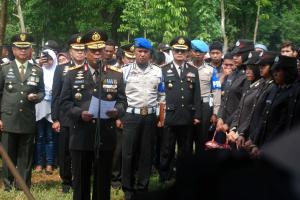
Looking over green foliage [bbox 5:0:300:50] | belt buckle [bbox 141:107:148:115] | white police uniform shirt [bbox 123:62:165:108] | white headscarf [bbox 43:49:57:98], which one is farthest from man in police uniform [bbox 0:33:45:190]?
green foliage [bbox 5:0:300:50]

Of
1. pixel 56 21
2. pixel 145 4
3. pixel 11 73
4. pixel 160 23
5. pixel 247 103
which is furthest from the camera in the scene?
pixel 56 21

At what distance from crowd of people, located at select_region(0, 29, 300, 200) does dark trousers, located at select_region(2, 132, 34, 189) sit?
0.05 feet

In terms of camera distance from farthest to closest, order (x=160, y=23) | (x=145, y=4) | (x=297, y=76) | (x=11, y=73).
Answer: (x=145, y=4)
(x=160, y=23)
(x=11, y=73)
(x=297, y=76)

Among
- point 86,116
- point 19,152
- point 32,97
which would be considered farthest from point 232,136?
point 19,152

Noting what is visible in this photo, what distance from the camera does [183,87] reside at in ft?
29.5

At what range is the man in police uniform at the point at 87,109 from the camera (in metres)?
6.29

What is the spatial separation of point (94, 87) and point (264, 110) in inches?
69.7

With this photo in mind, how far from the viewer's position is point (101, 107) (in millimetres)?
6113

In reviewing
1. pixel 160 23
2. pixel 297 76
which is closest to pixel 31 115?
pixel 297 76

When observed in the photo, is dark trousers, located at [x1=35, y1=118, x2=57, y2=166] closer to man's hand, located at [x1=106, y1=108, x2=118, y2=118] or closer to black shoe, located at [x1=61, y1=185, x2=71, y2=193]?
black shoe, located at [x1=61, y1=185, x2=71, y2=193]

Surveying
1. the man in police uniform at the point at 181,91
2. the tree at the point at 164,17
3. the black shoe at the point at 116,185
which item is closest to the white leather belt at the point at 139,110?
the man in police uniform at the point at 181,91

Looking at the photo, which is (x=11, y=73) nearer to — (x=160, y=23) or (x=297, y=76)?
(x=297, y=76)

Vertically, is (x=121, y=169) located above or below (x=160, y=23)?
below

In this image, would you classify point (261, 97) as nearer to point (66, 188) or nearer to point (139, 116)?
point (139, 116)
